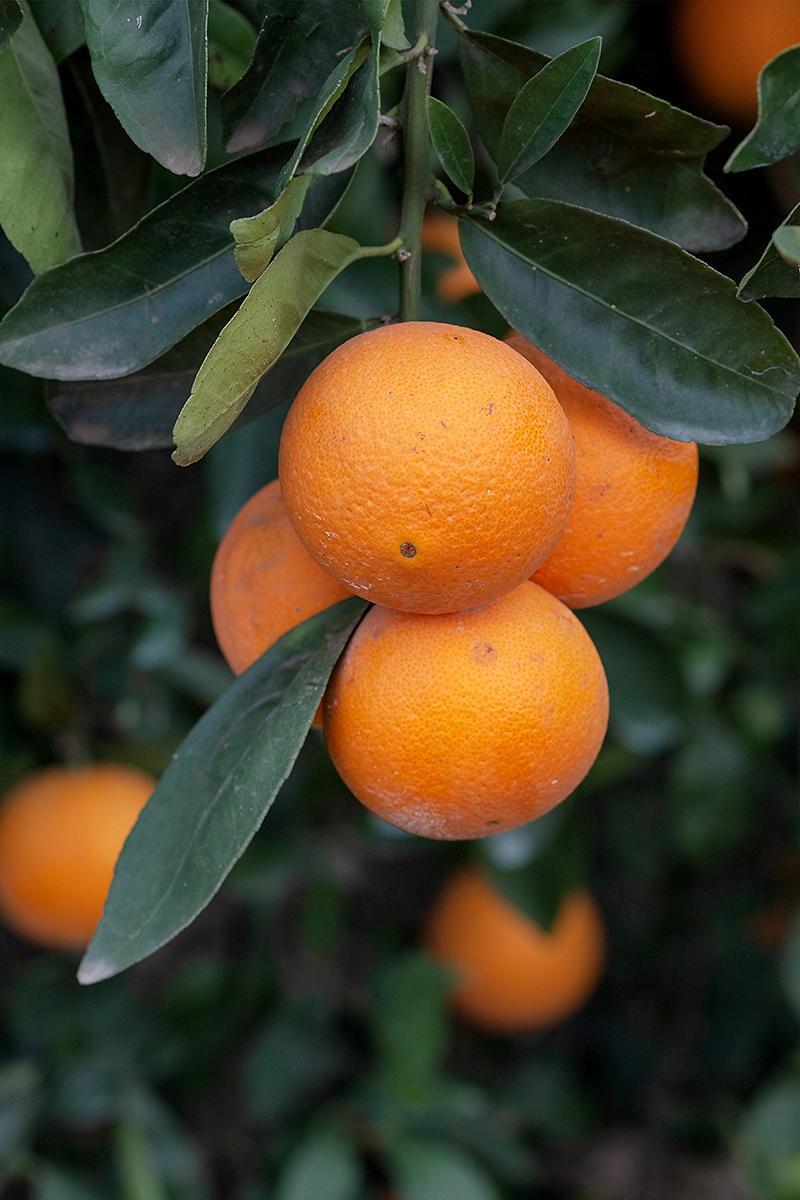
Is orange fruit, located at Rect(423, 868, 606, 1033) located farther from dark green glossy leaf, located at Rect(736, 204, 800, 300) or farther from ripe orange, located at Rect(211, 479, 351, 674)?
dark green glossy leaf, located at Rect(736, 204, 800, 300)

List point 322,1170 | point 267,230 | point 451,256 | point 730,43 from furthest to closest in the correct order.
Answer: point 322,1170 → point 451,256 → point 730,43 → point 267,230

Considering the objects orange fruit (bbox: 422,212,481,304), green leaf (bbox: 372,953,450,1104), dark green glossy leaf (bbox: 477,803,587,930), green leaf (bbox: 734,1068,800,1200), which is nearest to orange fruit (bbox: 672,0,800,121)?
orange fruit (bbox: 422,212,481,304)

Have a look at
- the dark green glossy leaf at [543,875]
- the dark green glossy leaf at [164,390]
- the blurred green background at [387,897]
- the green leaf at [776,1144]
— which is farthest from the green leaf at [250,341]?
the green leaf at [776,1144]

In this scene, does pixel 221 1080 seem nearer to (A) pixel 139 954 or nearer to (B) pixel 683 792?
(B) pixel 683 792

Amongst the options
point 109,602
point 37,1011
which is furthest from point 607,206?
point 37,1011

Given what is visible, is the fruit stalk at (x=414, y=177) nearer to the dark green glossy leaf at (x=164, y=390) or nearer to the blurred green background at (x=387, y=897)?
the dark green glossy leaf at (x=164, y=390)

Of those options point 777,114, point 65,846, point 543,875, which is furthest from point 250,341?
point 543,875

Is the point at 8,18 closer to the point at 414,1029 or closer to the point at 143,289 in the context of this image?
the point at 143,289
